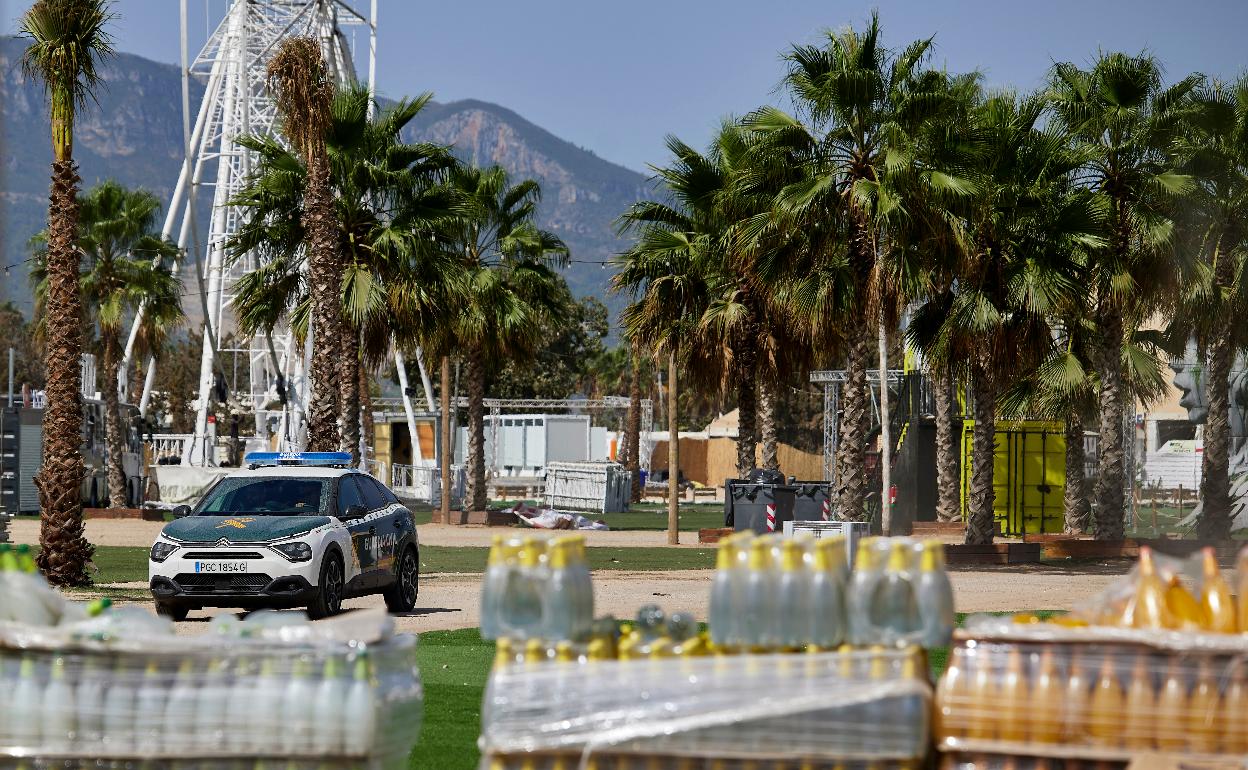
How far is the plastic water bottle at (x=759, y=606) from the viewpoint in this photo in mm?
4680

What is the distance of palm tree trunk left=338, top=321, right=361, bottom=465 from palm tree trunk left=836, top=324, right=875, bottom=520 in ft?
28.3

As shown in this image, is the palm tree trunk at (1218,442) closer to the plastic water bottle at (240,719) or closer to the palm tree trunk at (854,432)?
the palm tree trunk at (854,432)

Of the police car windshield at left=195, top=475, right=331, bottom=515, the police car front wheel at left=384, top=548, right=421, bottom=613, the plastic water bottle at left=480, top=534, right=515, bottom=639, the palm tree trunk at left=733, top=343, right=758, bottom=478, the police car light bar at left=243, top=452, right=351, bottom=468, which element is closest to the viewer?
the plastic water bottle at left=480, top=534, right=515, bottom=639

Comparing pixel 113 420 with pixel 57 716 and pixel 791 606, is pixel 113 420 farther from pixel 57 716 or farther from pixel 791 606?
pixel 791 606

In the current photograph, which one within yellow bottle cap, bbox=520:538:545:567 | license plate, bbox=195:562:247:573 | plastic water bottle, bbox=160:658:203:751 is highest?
yellow bottle cap, bbox=520:538:545:567

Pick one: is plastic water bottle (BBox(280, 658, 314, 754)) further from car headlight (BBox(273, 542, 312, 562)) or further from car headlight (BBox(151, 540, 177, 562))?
car headlight (BBox(151, 540, 177, 562))

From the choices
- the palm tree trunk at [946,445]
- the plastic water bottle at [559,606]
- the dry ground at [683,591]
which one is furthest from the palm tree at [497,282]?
the plastic water bottle at [559,606]

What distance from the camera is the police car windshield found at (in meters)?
15.6

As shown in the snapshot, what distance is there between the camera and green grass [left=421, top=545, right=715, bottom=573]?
25025 mm

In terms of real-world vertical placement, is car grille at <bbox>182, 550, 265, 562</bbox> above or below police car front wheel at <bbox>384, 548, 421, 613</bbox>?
above

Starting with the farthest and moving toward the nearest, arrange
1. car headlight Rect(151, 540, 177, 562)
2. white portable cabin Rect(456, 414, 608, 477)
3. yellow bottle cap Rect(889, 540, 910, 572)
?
white portable cabin Rect(456, 414, 608, 477) → car headlight Rect(151, 540, 177, 562) → yellow bottle cap Rect(889, 540, 910, 572)

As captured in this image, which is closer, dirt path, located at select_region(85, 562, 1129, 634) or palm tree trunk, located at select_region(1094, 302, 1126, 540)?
dirt path, located at select_region(85, 562, 1129, 634)

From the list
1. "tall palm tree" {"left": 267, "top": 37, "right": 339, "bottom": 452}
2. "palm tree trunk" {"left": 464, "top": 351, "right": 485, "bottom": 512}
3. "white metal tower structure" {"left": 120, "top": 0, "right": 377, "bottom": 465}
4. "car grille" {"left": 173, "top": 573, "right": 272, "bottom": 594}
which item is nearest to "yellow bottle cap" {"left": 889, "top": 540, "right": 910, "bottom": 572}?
"car grille" {"left": 173, "top": 573, "right": 272, "bottom": 594}

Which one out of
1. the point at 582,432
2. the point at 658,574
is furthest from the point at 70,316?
the point at 582,432
